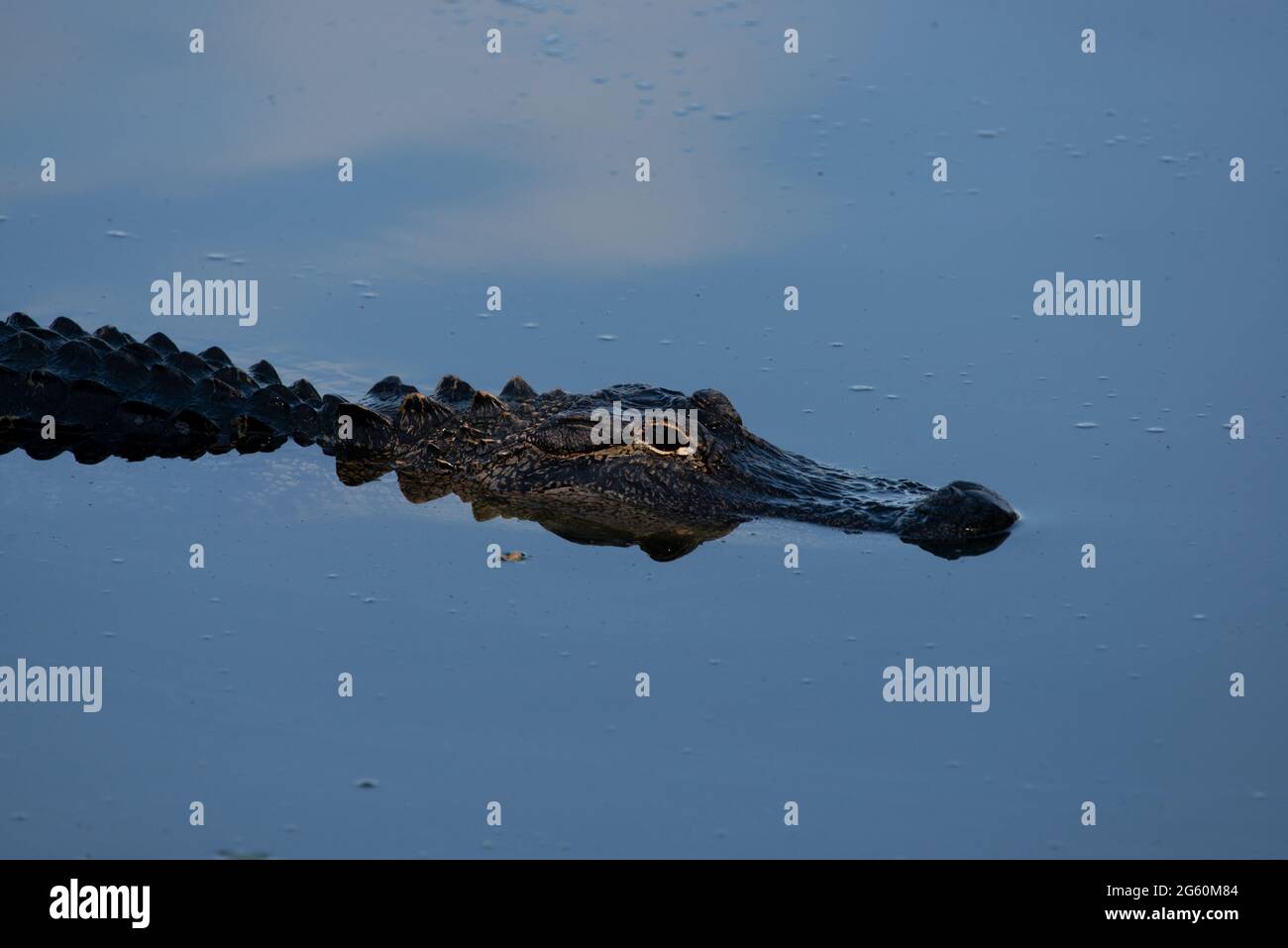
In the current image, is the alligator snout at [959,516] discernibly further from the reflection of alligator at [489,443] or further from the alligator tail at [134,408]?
the alligator tail at [134,408]

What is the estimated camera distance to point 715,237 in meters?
14.6

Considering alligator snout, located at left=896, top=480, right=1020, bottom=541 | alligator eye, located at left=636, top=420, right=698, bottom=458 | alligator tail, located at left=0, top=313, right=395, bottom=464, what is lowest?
alligator snout, located at left=896, top=480, right=1020, bottom=541

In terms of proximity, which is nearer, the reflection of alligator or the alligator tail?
the reflection of alligator

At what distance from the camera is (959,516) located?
35.0ft

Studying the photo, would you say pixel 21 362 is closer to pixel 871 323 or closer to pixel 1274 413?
pixel 871 323

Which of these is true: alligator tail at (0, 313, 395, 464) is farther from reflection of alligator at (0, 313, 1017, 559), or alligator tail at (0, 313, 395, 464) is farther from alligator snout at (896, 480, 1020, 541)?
alligator snout at (896, 480, 1020, 541)

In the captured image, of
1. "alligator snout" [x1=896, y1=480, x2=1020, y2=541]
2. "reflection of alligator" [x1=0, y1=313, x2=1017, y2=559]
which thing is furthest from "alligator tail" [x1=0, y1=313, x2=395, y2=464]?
"alligator snout" [x1=896, y1=480, x2=1020, y2=541]

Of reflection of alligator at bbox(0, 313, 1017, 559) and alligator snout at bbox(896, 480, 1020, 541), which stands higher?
reflection of alligator at bbox(0, 313, 1017, 559)

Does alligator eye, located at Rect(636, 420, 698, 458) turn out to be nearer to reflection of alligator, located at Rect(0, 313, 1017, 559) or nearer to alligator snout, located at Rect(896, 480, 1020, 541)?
reflection of alligator, located at Rect(0, 313, 1017, 559)

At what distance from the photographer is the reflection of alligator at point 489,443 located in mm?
11086

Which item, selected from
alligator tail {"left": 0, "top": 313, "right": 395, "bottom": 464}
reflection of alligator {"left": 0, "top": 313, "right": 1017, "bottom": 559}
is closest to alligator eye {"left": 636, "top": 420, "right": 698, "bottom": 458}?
reflection of alligator {"left": 0, "top": 313, "right": 1017, "bottom": 559}

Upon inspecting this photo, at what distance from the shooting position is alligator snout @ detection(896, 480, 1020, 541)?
1067 centimetres

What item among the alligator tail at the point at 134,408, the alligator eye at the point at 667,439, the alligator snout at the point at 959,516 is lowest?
the alligator snout at the point at 959,516

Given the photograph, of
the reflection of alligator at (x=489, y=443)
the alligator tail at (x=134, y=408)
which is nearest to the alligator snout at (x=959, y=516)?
the reflection of alligator at (x=489, y=443)
